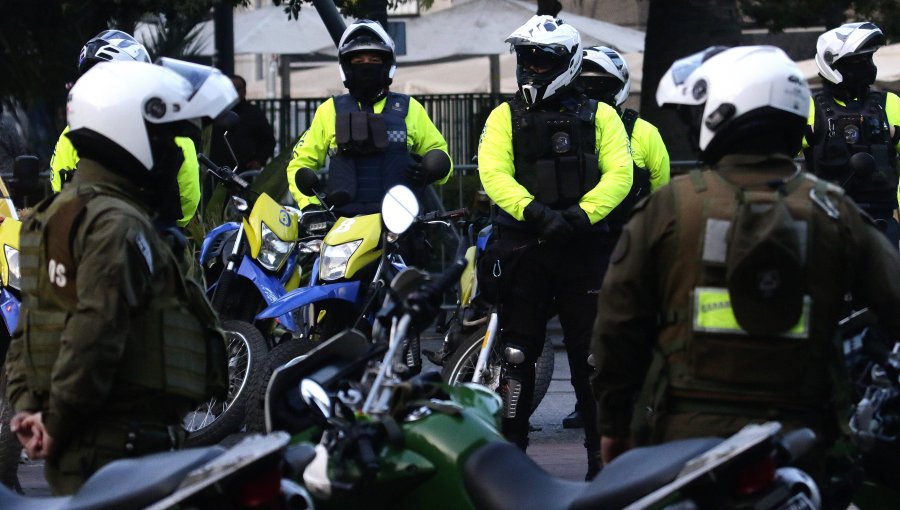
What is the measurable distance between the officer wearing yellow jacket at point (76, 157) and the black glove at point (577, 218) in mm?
1768

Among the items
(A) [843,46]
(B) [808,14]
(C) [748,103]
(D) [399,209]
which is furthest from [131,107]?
(B) [808,14]

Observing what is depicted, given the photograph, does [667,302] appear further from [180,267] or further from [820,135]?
[820,135]

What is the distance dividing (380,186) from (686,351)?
459 centimetres

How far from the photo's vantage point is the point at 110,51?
8.75m

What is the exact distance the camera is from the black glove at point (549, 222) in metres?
7.55

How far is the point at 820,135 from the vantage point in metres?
9.11

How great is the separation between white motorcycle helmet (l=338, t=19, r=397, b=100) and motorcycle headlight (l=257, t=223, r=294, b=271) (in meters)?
0.88

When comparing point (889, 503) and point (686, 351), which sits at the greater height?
point (686, 351)

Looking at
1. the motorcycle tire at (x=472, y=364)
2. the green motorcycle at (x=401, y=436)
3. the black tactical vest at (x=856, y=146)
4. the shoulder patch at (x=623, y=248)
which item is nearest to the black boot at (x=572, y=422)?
the motorcycle tire at (x=472, y=364)

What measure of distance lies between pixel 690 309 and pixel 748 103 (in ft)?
1.82

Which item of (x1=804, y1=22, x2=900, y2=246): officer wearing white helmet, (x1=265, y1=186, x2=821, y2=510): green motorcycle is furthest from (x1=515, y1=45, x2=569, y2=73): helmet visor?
(x1=265, y1=186, x2=821, y2=510): green motorcycle

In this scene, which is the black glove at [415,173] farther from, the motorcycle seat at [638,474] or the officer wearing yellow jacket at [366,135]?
the motorcycle seat at [638,474]

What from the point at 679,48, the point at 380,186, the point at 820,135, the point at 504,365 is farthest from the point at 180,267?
the point at 679,48

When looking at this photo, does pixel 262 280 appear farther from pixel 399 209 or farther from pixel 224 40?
pixel 224 40
